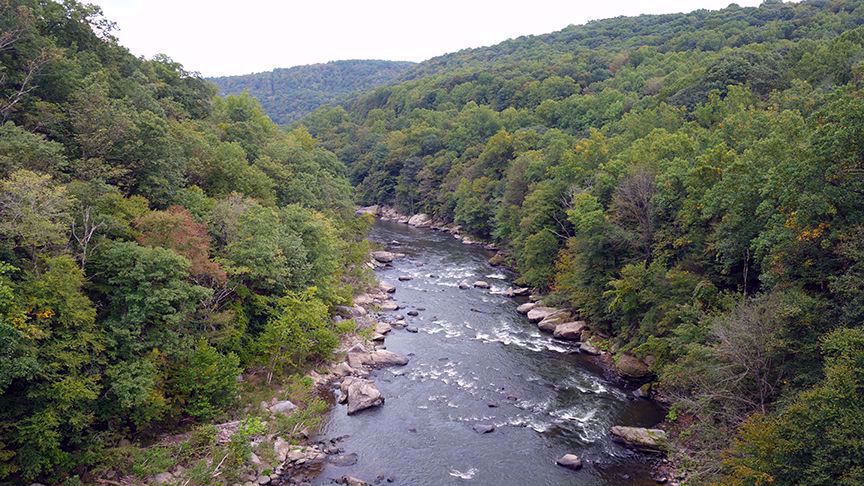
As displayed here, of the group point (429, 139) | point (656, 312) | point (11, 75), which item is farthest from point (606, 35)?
point (11, 75)

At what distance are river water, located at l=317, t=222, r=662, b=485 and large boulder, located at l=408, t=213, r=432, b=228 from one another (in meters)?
47.1

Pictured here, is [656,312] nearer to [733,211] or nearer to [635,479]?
[733,211]

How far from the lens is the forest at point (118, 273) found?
1708cm

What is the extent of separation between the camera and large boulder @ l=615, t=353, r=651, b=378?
97.0ft

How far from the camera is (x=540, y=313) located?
132 feet

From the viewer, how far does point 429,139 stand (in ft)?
336

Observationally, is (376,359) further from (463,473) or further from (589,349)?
(589,349)

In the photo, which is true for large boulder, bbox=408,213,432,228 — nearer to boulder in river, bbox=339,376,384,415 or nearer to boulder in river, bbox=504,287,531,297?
boulder in river, bbox=504,287,531,297

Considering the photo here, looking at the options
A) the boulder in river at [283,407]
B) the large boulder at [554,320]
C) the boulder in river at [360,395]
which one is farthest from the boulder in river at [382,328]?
the boulder in river at [283,407]

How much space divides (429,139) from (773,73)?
198 ft

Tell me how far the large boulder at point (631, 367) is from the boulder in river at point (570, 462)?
29.8 feet

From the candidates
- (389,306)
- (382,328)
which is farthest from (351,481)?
(389,306)

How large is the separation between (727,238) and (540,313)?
55.8 ft

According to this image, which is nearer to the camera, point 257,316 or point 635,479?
point 635,479
